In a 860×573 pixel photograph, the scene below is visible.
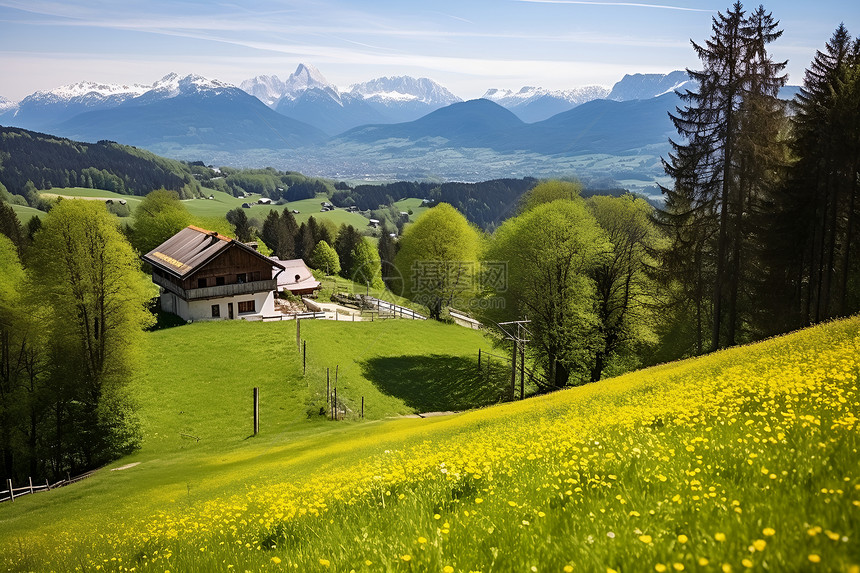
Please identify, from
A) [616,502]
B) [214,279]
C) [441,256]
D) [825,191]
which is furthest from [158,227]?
[616,502]

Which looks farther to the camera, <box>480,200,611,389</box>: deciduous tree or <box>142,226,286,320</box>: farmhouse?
<box>142,226,286,320</box>: farmhouse

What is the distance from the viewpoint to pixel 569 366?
4916 centimetres

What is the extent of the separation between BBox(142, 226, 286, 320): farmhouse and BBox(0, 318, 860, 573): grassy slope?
53407 mm

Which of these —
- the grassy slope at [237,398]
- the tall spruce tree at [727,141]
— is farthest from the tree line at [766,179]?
the grassy slope at [237,398]

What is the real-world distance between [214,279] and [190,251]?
7.09 m

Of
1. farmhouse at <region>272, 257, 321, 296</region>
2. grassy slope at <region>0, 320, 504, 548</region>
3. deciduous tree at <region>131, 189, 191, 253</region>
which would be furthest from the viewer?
deciduous tree at <region>131, 189, 191, 253</region>

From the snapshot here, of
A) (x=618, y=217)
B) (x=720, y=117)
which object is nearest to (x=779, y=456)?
(x=720, y=117)

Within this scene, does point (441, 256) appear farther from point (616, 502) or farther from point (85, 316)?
point (616, 502)

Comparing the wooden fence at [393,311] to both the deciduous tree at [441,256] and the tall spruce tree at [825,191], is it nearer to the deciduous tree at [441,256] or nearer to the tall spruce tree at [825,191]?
the deciduous tree at [441,256]

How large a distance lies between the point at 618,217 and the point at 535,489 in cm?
5261

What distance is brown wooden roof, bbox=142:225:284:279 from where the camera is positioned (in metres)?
65.9

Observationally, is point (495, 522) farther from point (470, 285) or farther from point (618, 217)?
point (470, 285)

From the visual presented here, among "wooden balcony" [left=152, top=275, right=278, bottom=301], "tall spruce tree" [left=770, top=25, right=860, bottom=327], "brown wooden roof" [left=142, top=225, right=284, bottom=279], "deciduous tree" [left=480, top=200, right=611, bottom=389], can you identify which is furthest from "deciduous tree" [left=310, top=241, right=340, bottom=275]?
"tall spruce tree" [left=770, top=25, right=860, bottom=327]

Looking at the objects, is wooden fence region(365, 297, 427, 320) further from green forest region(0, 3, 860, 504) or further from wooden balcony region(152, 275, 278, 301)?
green forest region(0, 3, 860, 504)
